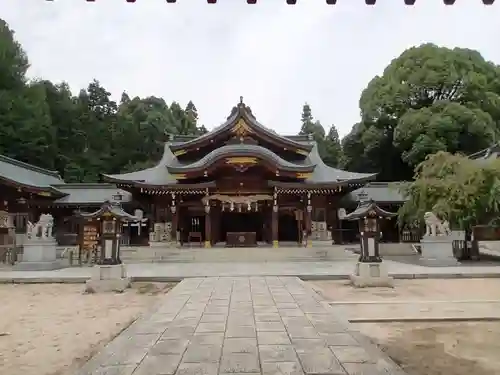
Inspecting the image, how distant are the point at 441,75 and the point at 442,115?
13.2ft

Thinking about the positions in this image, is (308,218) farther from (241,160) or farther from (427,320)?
(427,320)

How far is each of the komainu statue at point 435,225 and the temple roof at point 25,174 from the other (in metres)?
20.7

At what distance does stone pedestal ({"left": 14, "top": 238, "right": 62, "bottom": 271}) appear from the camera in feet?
59.7

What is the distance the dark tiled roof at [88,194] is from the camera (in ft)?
92.0

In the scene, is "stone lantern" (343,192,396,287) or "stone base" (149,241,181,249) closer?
"stone lantern" (343,192,396,287)

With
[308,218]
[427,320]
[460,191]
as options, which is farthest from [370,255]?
[308,218]

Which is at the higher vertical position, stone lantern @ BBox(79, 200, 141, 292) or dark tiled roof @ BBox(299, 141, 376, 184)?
dark tiled roof @ BBox(299, 141, 376, 184)

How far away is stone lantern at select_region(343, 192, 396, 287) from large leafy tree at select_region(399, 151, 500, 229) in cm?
508

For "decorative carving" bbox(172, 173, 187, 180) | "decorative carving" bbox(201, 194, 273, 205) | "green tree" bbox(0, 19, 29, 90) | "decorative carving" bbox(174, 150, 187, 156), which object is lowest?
"decorative carving" bbox(201, 194, 273, 205)

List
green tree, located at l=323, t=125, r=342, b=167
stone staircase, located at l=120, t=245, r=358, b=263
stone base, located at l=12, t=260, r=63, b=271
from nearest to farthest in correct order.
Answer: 1. stone base, located at l=12, t=260, r=63, b=271
2. stone staircase, located at l=120, t=245, r=358, b=263
3. green tree, located at l=323, t=125, r=342, b=167

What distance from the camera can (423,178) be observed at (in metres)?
19.8

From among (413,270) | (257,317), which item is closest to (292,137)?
(413,270)

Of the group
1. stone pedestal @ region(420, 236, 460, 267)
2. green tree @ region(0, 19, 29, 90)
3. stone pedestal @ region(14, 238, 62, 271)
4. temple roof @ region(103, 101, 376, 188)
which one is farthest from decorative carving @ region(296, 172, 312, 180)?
green tree @ region(0, 19, 29, 90)

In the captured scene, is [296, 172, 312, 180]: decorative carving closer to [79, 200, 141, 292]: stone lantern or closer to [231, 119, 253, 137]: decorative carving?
[231, 119, 253, 137]: decorative carving
